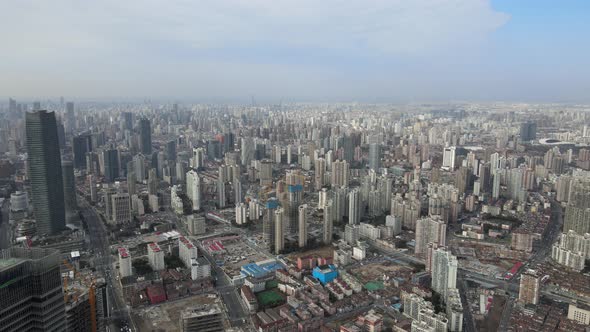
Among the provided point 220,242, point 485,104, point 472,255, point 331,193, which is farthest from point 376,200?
point 485,104

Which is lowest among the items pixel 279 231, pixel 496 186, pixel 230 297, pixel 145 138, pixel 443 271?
pixel 230 297

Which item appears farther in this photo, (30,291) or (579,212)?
(579,212)

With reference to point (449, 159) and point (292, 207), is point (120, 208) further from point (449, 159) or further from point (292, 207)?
point (449, 159)

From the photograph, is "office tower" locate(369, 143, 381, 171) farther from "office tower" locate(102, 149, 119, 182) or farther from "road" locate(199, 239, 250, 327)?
"road" locate(199, 239, 250, 327)

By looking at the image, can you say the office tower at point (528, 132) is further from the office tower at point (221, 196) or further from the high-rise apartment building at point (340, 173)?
the office tower at point (221, 196)

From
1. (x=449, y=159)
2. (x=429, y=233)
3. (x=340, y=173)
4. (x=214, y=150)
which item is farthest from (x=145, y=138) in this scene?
(x=429, y=233)

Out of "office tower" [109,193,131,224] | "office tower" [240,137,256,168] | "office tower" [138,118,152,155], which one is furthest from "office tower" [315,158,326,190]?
"office tower" [138,118,152,155]
